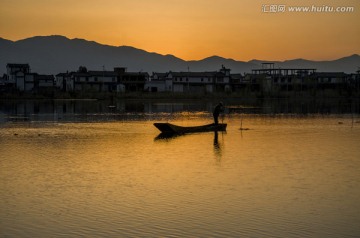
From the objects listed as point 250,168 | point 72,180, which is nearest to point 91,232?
point 72,180

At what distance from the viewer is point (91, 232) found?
12.1m

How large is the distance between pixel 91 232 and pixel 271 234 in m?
3.68

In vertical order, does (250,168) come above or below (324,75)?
below

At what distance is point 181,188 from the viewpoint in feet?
54.3

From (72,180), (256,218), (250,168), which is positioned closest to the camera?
(256,218)

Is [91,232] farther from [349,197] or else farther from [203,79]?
[203,79]

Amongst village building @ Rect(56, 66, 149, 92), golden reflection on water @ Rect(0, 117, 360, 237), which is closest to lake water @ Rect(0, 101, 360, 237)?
golden reflection on water @ Rect(0, 117, 360, 237)

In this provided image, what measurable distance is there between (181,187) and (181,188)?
188 millimetres

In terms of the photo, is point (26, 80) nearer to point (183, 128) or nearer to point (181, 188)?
point (183, 128)

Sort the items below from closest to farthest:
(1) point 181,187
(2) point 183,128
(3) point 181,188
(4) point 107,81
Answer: (3) point 181,188, (1) point 181,187, (2) point 183,128, (4) point 107,81

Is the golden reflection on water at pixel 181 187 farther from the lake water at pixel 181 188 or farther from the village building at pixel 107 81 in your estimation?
the village building at pixel 107 81

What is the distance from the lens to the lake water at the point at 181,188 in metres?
12.5

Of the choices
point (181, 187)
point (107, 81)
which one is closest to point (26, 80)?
point (107, 81)

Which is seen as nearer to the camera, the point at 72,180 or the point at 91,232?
the point at 91,232
